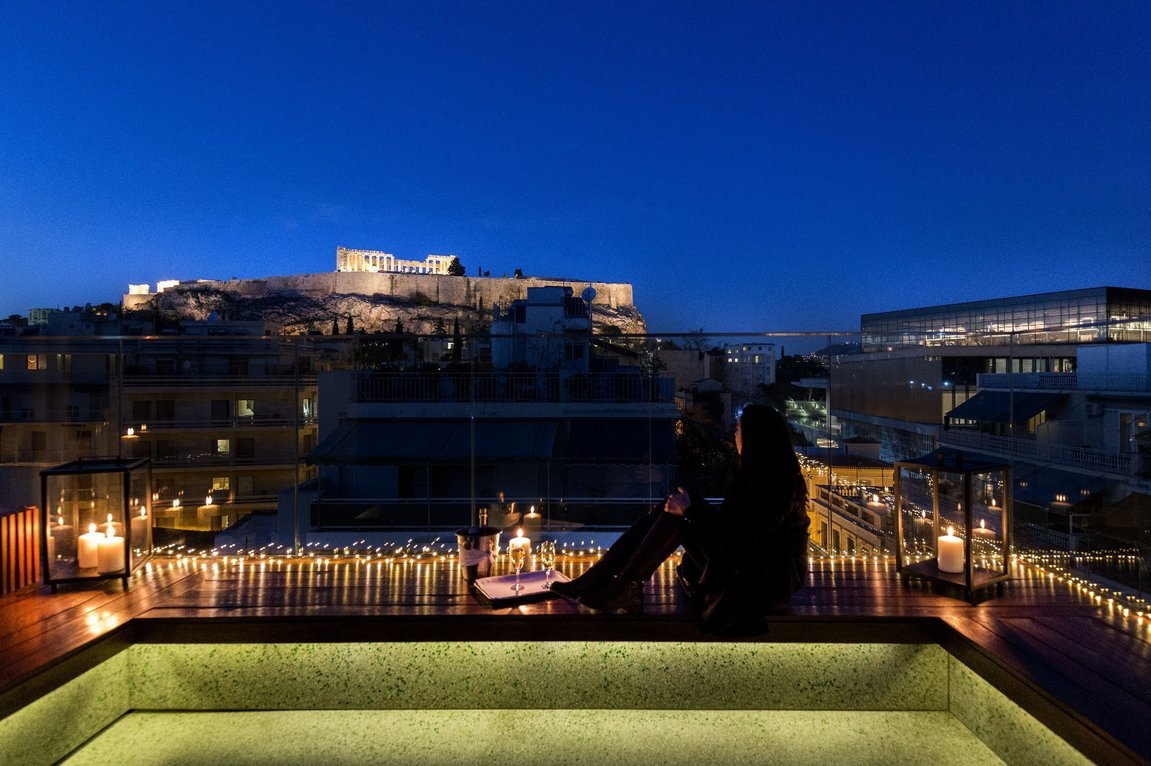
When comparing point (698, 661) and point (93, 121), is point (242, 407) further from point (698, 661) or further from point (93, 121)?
point (93, 121)

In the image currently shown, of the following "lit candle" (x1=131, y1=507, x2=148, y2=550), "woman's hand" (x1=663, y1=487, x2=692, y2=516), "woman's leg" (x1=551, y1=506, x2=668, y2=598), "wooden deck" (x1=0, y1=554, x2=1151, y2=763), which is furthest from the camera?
"lit candle" (x1=131, y1=507, x2=148, y2=550)

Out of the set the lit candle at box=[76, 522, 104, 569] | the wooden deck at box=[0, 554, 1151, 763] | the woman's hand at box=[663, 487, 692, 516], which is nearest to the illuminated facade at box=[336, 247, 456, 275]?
the lit candle at box=[76, 522, 104, 569]

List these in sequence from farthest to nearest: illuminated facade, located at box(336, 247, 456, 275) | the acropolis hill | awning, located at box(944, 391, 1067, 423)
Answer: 1. illuminated facade, located at box(336, 247, 456, 275)
2. the acropolis hill
3. awning, located at box(944, 391, 1067, 423)

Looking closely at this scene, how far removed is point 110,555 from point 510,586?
1706 mm

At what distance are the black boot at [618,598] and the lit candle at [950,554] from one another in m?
1.28

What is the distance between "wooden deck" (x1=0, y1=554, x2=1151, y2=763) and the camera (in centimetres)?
162

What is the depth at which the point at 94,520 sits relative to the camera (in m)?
2.78

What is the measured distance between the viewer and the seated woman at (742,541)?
1.98 meters

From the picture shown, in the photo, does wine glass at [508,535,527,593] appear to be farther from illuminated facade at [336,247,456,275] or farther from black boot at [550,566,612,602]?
illuminated facade at [336,247,456,275]

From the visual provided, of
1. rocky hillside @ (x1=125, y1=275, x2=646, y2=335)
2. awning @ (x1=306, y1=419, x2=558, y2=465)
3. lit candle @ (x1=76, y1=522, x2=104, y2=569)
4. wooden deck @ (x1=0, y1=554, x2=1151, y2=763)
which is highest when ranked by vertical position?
rocky hillside @ (x1=125, y1=275, x2=646, y2=335)

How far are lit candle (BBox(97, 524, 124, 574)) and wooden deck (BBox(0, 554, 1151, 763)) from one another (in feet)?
0.29

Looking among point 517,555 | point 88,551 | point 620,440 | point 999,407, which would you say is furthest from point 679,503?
point 999,407

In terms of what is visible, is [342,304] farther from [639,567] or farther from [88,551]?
[639,567]

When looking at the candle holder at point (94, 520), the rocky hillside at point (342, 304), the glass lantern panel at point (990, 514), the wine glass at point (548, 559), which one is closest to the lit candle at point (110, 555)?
the candle holder at point (94, 520)
